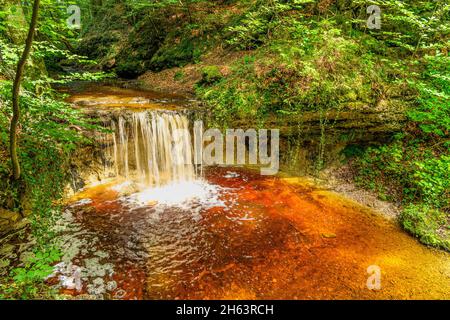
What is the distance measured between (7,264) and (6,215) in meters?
1.17

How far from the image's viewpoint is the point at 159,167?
8055 mm

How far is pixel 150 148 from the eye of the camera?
7.93 meters

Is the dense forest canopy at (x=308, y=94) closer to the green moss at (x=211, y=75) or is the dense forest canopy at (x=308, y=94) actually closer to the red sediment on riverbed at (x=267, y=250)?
the green moss at (x=211, y=75)

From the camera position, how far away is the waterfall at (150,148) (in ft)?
25.0

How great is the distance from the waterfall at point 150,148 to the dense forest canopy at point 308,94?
28.8 inches

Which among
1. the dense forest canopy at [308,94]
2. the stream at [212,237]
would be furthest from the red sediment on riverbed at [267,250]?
the dense forest canopy at [308,94]

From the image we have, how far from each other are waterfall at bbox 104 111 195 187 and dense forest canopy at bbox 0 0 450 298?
733 mm

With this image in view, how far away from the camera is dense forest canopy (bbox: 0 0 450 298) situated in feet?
16.8

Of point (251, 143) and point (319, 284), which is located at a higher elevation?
point (251, 143)

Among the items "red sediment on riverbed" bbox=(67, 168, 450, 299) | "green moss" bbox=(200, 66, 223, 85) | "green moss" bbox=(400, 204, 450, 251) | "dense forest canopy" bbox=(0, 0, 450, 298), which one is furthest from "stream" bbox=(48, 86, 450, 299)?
"green moss" bbox=(200, 66, 223, 85)

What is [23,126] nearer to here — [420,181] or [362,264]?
[362,264]

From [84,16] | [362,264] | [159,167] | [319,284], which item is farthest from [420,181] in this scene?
[84,16]
